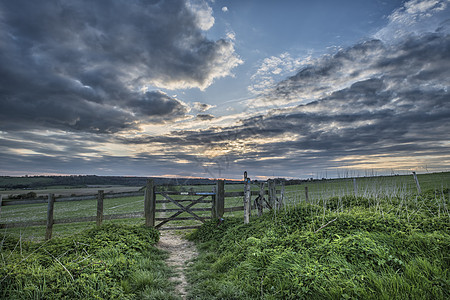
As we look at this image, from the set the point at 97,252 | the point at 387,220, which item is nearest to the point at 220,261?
the point at 97,252

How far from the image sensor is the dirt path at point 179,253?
5677 millimetres

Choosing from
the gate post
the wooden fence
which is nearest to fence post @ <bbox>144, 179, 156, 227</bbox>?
the wooden fence

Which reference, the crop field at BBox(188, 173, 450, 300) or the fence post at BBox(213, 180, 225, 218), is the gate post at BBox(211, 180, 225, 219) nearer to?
the fence post at BBox(213, 180, 225, 218)

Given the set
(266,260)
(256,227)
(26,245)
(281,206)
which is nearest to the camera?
(266,260)

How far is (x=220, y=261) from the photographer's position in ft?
20.6

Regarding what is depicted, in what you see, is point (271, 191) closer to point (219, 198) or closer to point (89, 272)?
point (219, 198)

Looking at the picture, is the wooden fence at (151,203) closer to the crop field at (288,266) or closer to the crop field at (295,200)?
the crop field at (295,200)

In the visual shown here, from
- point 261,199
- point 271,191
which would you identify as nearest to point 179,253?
point 261,199

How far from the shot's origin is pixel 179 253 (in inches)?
332

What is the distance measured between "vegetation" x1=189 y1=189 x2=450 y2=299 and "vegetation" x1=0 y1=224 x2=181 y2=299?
1163 mm

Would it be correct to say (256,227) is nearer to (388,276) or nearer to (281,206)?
(281,206)

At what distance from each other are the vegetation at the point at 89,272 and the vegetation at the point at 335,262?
116cm

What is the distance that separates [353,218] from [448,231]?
2029 millimetres

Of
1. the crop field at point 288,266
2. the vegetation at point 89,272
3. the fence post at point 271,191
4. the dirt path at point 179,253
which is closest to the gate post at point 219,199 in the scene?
the dirt path at point 179,253
